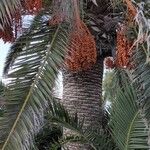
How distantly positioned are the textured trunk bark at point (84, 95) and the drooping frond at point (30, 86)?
1490 millimetres

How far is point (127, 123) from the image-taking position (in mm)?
5242

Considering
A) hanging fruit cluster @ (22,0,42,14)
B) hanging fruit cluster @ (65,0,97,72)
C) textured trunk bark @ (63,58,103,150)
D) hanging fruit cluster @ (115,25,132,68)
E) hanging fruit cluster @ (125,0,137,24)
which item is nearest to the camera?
hanging fruit cluster @ (125,0,137,24)

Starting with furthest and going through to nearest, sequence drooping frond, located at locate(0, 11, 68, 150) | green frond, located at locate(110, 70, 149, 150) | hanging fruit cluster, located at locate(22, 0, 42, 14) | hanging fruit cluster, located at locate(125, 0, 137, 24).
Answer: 1. green frond, located at locate(110, 70, 149, 150)
2. hanging fruit cluster, located at locate(22, 0, 42, 14)
3. hanging fruit cluster, located at locate(125, 0, 137, 24)
4. drooping frond, located at locate(0, 11, 68, 150)

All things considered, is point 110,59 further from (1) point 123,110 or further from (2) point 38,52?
(2) point 38,52

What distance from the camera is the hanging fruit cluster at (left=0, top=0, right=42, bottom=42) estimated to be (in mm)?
4523

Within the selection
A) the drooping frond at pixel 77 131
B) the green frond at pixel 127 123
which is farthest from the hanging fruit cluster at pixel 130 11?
the drooping frond at pixel 77 131

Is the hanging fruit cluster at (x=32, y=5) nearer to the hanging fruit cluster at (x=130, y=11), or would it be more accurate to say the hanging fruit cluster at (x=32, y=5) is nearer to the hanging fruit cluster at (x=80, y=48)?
the hanging fruit cluster at (x=80, y=48)

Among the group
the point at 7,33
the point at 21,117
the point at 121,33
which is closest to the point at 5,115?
the point at 21,117

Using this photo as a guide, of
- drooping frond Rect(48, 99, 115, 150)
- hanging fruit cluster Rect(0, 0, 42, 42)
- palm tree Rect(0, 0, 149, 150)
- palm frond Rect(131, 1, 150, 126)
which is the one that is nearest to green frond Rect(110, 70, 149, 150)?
palm tree Rect(0, 0, 149, 150)

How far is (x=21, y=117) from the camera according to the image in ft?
13.8

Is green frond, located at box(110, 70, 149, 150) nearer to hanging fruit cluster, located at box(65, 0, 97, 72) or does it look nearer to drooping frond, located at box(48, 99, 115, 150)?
hanging fruit cluster, located at box(65, 0, 97, 72)

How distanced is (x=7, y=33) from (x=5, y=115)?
1039mm

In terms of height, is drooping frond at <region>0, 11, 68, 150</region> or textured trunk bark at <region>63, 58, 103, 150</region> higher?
drooping frond at <region>0, 11, 68, 150</region>

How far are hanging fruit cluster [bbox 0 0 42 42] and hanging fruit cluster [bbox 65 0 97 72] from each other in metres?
0.43
